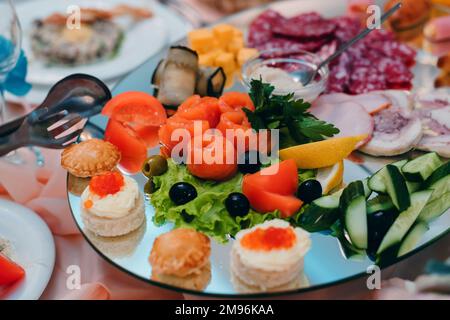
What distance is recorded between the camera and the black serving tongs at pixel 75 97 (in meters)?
1.90

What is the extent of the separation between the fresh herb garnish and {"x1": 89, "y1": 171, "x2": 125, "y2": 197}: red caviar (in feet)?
1.52

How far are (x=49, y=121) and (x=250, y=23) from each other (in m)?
1.12

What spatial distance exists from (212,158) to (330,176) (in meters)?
0.36

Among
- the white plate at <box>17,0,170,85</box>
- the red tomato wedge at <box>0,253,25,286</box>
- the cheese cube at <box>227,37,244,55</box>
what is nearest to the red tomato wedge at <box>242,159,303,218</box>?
the red tomato wedge at <box>0,253,25,286</box>

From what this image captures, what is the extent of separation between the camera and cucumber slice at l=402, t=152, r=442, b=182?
1551mm

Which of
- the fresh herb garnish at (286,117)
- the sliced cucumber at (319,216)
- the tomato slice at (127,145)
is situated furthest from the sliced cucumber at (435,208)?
the tomato slice at (127,145)

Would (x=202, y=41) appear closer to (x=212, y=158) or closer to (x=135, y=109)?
(x=135, y=109)

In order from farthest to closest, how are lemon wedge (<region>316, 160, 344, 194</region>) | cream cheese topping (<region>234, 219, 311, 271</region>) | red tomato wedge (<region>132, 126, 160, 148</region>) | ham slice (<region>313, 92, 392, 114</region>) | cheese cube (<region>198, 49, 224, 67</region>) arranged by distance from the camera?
cheese cube (<region>198, 49, 224, 67</region>) → ham slice (<region>313, 92, 392, 114</region>) → red tomato wedge (<region>132, 126, 160, 148</region>) → lemon wedge (<region>316, 160, 344, 194</region>) → cream cheese topping (<region>234, 219, 311, 271</region>)

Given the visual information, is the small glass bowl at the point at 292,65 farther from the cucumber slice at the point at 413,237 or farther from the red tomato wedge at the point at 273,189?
the cucumber slice at the point at 413,237

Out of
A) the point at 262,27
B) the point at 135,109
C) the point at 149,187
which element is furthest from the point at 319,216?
the point at 262,27

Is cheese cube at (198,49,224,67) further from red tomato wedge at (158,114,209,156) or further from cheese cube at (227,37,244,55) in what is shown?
red tomato wedge at (158,114,209,156)

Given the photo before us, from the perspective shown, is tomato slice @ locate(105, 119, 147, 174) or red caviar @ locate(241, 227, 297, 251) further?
tomato slice @ locate(105, 119, 147, 174)

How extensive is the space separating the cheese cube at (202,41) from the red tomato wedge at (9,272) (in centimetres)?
120

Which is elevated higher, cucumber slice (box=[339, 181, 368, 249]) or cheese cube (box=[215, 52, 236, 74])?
cucumber slice (box=[339, 181, 368, 249])
